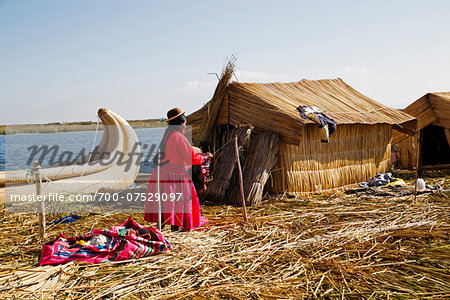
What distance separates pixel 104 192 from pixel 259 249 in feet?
14.9

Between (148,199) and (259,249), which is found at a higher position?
(148,199)

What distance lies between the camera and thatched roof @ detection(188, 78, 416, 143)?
7152mm

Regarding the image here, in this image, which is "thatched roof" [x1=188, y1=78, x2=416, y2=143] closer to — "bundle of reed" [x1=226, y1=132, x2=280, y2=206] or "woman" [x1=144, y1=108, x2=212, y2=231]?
"bundle of reed" [x1=226, y1=132, x2=280, y2=206]

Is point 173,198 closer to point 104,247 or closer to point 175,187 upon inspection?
point 175,187

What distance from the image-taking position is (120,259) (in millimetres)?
3922

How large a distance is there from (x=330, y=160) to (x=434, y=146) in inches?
258

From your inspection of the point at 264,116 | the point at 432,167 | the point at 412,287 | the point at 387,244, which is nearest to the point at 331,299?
the point at 412,287

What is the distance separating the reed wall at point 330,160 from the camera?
7.25 meters

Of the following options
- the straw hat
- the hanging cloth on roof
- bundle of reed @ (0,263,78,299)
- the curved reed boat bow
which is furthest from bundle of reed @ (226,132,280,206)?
bundle of reed @ (0,263,78,299)

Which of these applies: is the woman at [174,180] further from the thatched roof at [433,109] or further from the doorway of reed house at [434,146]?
the doorway of reed house at [434,146]

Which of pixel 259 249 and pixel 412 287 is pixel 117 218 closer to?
pixel 259 249

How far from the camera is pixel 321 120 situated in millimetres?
7324

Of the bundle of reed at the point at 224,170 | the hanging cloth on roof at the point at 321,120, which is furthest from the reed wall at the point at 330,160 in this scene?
the bundle of reed at the point at 224,170

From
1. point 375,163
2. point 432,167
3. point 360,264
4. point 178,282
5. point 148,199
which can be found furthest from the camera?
point 432,167
